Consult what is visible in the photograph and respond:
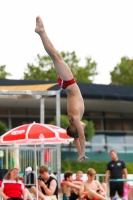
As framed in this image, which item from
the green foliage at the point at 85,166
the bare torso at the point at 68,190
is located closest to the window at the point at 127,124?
the green foliage at the point at 85,166

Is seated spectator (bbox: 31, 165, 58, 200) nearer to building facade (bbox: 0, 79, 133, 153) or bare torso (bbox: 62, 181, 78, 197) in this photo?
bare torso (bbox: 62, 181, 78, 197)

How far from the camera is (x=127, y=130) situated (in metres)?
31.9

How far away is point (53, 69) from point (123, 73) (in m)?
5.60

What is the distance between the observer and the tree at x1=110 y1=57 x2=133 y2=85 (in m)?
43.5

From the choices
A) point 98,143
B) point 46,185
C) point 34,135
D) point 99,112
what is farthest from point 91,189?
point 99,112

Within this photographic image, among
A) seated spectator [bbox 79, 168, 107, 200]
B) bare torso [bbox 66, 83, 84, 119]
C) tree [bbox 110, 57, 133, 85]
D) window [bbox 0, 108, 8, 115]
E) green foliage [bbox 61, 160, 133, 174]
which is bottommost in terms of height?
green foliage [bbox 61, 160, 133, 174]

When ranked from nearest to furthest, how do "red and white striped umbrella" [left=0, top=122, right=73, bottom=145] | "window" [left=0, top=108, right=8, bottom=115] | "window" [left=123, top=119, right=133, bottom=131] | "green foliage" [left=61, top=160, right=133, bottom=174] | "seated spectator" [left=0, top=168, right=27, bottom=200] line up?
"seated spectator" [left=0, top=168, right=27, bottom=200] → "red and white striped umbrella" [left=0, top=122, right=73, bottom=145] → "green foliage" [left=61, top=160, right=133, bottom=174] → "window" [left=0, top=108, right=8, bottom=115] → "window" [left=123, top=119, right=133, bottom=131]

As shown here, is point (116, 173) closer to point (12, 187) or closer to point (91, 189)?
point (91, 189)

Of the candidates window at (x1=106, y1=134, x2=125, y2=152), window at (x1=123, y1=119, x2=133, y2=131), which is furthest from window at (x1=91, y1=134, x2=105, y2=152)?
window at (x1=123, y1=119, x2=133, y2=131)

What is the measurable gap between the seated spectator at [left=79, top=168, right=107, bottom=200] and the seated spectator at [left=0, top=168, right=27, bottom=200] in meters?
1.73

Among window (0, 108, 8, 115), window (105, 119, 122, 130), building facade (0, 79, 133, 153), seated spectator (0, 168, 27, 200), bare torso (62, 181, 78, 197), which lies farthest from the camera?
window (105, 119, 122, 130)

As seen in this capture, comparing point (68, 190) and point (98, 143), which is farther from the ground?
point (98, 143)

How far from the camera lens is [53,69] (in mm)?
43344

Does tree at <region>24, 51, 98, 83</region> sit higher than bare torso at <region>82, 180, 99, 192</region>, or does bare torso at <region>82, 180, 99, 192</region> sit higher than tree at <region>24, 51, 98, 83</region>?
tree at <region>24, 51, 98, 83</region>
